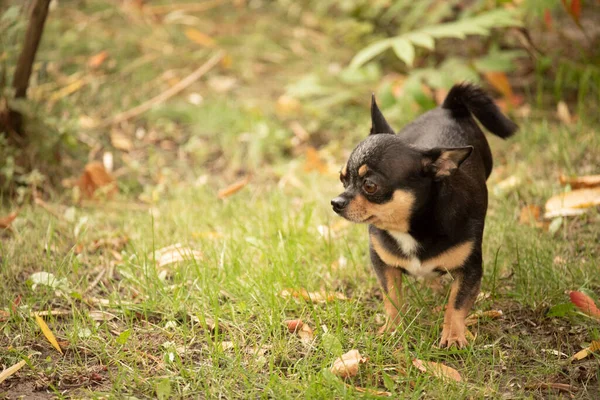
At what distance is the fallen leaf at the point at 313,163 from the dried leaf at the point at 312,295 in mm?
2007

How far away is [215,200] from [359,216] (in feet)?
6.33

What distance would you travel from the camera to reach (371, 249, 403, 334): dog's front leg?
10.5ft

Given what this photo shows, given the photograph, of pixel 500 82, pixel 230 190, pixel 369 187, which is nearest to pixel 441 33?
pixel 500 82

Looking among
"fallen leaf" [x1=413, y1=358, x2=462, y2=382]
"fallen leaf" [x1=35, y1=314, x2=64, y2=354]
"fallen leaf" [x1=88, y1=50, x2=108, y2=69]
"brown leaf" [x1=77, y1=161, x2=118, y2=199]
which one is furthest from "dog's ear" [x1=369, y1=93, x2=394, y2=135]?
"fallen leaf" [x1=88, y1=50, x2=108, y2=69]

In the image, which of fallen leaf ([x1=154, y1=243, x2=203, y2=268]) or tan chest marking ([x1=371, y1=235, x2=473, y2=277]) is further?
fallen leaf ([x1=154, y1=243, x2=203, y2=268])

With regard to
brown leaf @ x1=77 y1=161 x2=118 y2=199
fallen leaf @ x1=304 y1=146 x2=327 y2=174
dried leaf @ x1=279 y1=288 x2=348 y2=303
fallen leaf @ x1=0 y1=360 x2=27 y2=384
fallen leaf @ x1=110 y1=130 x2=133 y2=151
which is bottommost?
fallen leaf @ x1=304 y1=146 x2=327 y2=174

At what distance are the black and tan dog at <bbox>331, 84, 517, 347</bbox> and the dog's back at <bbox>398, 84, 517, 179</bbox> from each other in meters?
0.36

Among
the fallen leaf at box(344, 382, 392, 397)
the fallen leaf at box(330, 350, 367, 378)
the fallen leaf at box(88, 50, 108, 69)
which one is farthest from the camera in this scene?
the fallen leaf at box(88, 50, 108, 69)

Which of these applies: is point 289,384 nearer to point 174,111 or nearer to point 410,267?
point 410,267

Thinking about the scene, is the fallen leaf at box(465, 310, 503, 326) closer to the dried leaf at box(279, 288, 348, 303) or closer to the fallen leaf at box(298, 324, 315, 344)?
the dried leaf at box(279, 288, 348, 303)

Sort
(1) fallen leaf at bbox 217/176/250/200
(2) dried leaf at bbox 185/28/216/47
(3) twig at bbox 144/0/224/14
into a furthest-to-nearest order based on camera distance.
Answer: (3) twig at bbox 144/0/224/14 → (2) dried leaf at bbox 185/28/216/47 → (1) fallen leaf at bbox 217/176/250/200

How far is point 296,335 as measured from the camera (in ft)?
10.4

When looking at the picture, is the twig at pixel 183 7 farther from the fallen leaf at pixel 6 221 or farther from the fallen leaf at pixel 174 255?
the fallen leaf at pixel 174 255

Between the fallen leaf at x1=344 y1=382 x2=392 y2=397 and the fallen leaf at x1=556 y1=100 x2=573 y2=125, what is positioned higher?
the fallen leaf at x1=344 y1=382 x2=392 y2=397
